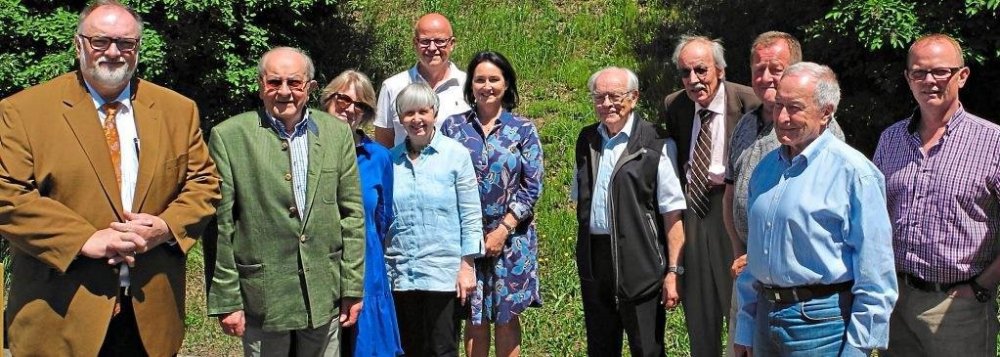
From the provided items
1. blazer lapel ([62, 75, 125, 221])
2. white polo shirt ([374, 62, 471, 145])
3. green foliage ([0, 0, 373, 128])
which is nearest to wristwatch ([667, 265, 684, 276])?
white polo shirt ([374, 62, 471, 145])

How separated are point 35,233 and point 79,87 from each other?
0.61 m

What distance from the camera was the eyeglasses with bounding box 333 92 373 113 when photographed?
19.5ft

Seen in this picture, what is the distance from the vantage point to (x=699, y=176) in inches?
234

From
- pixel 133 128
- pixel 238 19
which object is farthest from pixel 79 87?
pixel 238 19

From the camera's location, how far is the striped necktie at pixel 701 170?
596 cm

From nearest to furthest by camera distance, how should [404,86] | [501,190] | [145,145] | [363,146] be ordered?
1. [145,145]
2. [363,146]
3. [501,190]
4. [404,86]

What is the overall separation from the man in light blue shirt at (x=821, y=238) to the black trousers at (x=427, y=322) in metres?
1.95

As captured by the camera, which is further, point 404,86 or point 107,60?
point 404,86

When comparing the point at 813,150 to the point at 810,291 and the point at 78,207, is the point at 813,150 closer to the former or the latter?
the point at 810,291

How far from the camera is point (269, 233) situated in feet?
17.2

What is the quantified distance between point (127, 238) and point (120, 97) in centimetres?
59

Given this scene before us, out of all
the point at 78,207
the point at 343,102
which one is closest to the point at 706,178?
the point at 343,102

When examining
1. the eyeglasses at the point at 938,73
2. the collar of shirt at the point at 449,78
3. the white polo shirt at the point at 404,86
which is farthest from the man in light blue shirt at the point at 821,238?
the collar of shirt at the point at 449,78

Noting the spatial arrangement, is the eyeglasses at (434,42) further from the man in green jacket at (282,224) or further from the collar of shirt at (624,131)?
the man in green jacket at (282,224)
